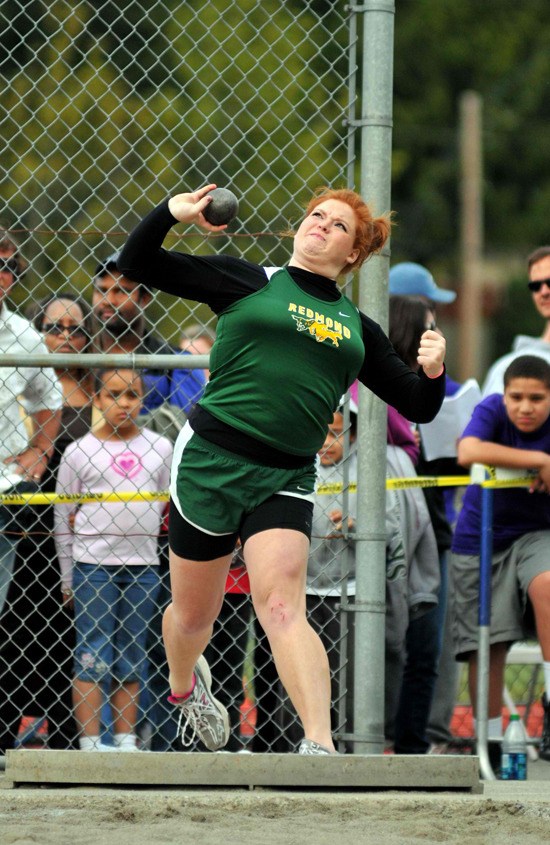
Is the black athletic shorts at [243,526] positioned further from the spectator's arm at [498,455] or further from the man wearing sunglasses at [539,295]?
the man wearing sunglasses at [539,295]

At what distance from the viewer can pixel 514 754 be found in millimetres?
6195

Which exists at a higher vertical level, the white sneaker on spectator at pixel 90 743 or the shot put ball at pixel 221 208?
the shot put ball at pixel 221 208

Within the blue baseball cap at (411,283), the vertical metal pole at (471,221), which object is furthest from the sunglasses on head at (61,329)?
the vertical metal pole at (471,221)

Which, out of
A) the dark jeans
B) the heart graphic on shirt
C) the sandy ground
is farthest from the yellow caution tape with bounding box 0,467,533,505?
the sandy ground

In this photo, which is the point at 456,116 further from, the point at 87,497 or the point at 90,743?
the point at 90,743

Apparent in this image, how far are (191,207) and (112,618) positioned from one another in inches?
85.9

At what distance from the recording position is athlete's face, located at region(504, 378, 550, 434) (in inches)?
255

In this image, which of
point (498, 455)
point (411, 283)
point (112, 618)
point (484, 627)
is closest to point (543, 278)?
point (411, 283)

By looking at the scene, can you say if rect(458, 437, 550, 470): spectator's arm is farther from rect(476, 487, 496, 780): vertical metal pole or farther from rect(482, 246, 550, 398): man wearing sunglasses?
rect(482, 246, 550, 398): man wearing sunglasses

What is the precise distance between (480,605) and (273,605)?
6.52ft

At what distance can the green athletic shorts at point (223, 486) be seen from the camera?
4.83 meters

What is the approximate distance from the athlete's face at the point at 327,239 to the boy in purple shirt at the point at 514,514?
1706 mm

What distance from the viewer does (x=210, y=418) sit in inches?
193

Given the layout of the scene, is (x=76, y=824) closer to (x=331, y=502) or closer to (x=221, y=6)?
(x=331, y=502)
